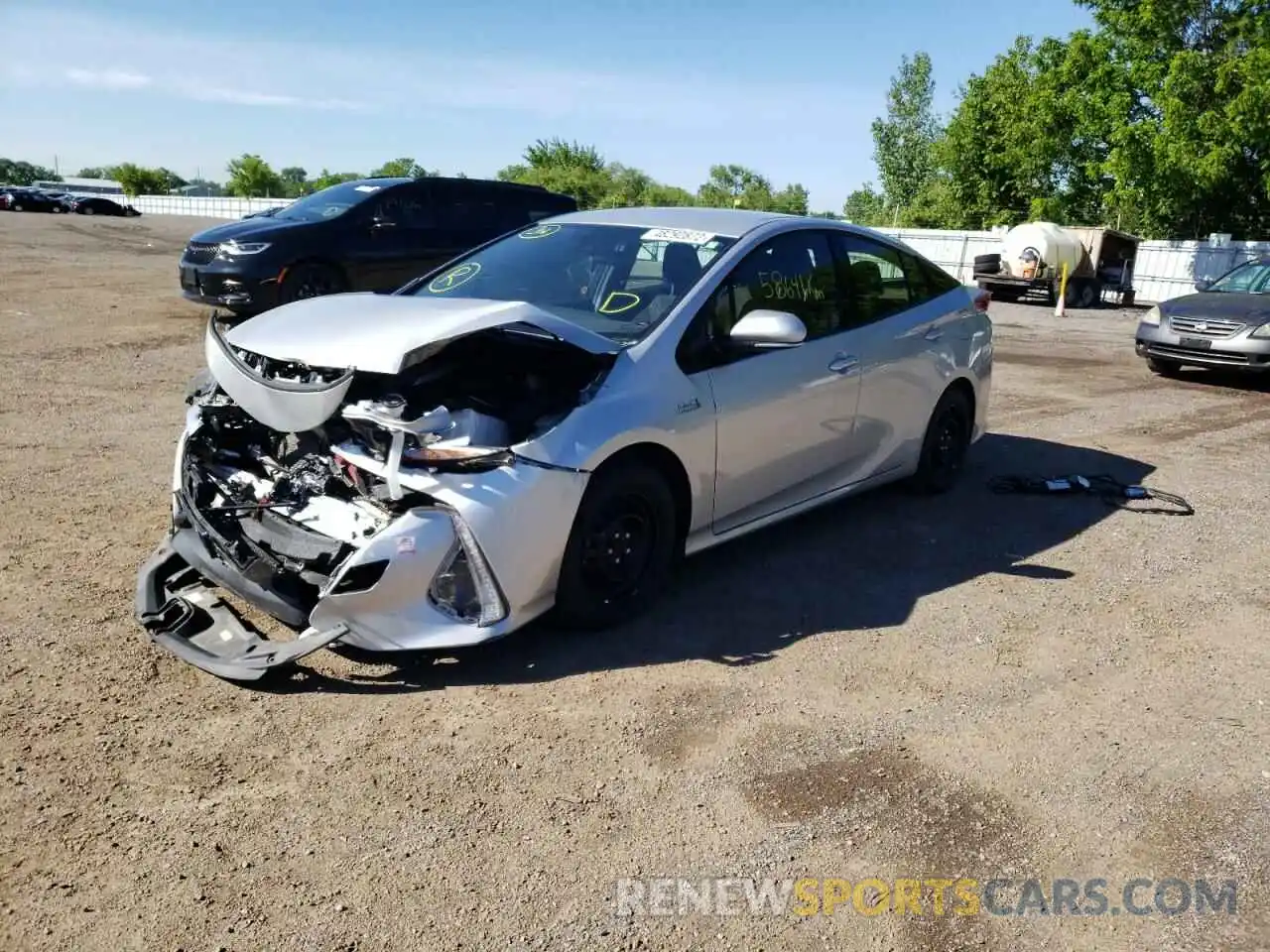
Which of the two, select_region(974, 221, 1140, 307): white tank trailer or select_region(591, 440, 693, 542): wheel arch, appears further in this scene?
select_region(974, 221, 1140, 307): white tank trailer

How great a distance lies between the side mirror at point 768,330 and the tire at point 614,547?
0.74 metres

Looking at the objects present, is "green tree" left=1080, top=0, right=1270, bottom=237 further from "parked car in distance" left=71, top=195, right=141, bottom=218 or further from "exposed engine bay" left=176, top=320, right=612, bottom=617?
"parked car in distance" left=71, top=195, right=141, bottom=218

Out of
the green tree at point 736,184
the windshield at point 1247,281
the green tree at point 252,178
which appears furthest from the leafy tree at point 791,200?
the windshield at point 1247,281

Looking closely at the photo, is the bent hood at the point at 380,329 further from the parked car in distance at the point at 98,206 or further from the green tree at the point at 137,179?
the green tree at the point at 137,179

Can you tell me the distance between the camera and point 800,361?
16.5 feet

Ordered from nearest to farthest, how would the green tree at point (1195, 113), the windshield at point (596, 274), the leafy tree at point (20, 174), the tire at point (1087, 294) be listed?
the windshield at point (596, 274)
the tire at point (1087, 294)
the green tree at point (1195, 113)
the leafy tree at point (20, 174)

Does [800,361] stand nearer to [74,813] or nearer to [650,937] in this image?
[650,937]

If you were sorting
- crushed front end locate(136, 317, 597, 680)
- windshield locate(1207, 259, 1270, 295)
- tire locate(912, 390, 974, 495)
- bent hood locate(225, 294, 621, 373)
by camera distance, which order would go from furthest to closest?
windshield locate(1207, 259, 1270, 295)
tire locate(912, 390, 974, 495)
bent hood locate(225, 294, 621, 373)
crushed front end locate(136, 317, 597, 680)

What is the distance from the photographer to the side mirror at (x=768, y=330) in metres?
4.45

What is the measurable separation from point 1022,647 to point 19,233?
30.1m

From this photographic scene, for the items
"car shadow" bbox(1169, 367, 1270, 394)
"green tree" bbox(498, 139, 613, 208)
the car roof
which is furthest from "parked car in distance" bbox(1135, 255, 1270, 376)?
"green tree" bbox(498, 139, 613, 208)

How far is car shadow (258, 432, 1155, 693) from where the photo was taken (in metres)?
3.98

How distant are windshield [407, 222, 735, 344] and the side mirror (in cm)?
32

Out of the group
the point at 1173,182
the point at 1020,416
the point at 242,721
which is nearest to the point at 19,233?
the point at 1020,416
